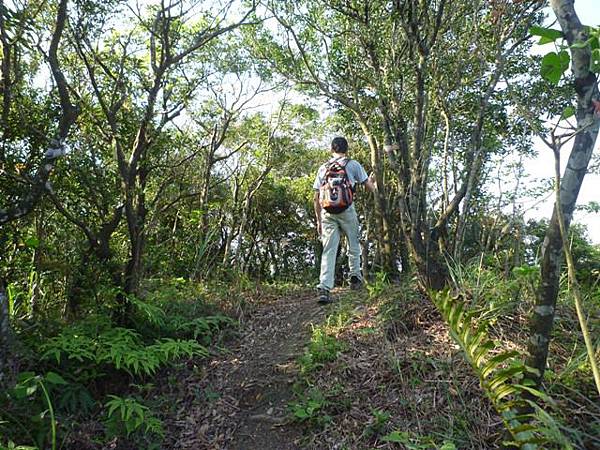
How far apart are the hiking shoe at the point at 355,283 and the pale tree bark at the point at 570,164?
12.3 ft

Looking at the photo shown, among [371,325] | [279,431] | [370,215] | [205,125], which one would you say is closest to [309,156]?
[370,215]

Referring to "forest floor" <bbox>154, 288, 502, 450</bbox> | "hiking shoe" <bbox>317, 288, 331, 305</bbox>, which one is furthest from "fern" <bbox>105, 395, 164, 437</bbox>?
"hiking shoe" <bbox>317, 288, 331, 305</bbox>

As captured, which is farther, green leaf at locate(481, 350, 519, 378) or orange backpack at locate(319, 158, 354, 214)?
orange backpack at locate(319, 158, 354, 214)

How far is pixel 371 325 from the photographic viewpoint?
4.33 m

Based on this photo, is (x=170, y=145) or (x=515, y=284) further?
(x=170, y=145)

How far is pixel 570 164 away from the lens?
223cm

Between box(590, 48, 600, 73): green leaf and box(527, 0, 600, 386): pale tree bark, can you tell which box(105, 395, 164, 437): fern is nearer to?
box(527, 0, 600, 386): pale tree bark

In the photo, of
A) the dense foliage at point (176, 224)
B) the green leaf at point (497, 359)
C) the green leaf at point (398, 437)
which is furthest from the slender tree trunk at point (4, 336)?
the green leaf at point (497, 359)

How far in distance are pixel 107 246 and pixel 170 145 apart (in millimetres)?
1565

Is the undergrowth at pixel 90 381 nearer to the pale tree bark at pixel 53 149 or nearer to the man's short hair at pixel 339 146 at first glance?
the pale tree bark at pixel 53 149

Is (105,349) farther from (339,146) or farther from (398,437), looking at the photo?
(339,146)

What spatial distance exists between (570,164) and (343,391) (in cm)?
238

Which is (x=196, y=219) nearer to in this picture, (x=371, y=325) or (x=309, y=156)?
(x=371, y=325)

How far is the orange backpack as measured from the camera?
213 inches
